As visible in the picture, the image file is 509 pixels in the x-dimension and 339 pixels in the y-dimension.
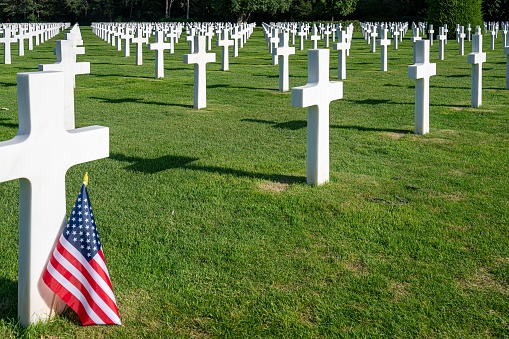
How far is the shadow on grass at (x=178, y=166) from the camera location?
607 centimetres

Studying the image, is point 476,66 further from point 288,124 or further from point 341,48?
point 341,48

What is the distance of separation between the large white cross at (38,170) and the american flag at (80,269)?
0.21 feet

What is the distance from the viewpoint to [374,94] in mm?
12477

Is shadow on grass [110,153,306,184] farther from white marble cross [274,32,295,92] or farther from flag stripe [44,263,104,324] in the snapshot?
white marble cross [274,32,295,92]

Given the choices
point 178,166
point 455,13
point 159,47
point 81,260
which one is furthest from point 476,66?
point 455,13

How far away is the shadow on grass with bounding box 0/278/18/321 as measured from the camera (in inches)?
130

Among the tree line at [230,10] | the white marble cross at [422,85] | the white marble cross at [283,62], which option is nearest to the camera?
the white marble cross at [422,85]

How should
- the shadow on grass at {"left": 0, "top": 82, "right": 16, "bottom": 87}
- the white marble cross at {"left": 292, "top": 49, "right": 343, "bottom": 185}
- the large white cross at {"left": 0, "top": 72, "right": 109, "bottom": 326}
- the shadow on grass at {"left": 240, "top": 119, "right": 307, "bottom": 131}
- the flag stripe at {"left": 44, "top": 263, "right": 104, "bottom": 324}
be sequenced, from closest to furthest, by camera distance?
the large white cross at {"left": 0, "top": 72, "right": 109, "bottom": 326}, the flag stripe at {"left": 44, "top": 263, "right": 104, "bottom": 324}, the white marble cross at {"left": 292, "top": 49, "right": 343, "bottom": 185}, the shadow on grass at {"left": 240, "top": 119, "right": 307, "bottom": 131}, the shadow on grass at {"left": 0, "top": 82, "right": 16, "bottom": 87}

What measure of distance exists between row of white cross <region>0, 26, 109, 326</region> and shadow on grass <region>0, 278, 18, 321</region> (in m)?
0.17

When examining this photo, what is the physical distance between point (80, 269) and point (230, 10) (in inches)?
2311

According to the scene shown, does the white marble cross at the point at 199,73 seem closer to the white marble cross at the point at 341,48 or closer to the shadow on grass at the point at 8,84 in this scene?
the white marble cross at the point at 341,48

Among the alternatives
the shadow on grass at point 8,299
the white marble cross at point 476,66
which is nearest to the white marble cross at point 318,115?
the shadow on grass at point 8,299

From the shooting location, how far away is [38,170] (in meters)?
3.04

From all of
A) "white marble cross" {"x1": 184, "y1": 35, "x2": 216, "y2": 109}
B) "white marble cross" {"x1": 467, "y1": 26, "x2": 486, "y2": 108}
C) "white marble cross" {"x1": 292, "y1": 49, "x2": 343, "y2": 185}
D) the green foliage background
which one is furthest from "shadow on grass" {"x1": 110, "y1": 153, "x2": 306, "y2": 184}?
the green foliage background
